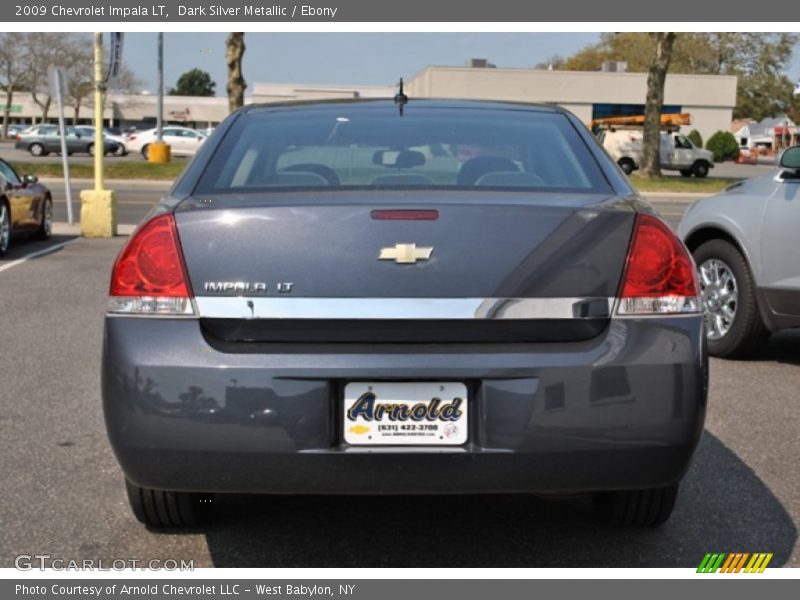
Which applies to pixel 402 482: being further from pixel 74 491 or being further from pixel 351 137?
pixel 74 491

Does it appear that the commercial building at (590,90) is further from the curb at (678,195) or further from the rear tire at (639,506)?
the rear tire at (639,506)

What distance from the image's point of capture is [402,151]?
12.6 ft

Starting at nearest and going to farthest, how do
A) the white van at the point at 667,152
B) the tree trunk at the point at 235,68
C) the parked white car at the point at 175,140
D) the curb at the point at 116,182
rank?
the curb at the point at 116,182 → the tree trunk at the point at 235,68 → the white van at the point at 667,152 → the parked white car at the point at 175,140

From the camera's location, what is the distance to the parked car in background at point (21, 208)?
39.8ft

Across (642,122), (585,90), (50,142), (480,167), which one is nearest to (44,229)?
(480,167)

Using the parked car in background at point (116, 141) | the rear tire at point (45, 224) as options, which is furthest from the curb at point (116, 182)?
the parked car in background at point (116, 141)

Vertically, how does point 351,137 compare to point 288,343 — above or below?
above

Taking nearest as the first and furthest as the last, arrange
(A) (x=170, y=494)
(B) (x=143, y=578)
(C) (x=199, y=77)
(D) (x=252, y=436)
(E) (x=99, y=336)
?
(D) (x=252, y=436) < (B) (x=143, y=578) < (A) (x=170, y=494) < (E) (x=99, y=336) < (C) (x=199, y=77)

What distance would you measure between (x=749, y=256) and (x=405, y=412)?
4329 millimetres

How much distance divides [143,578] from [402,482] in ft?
3.13

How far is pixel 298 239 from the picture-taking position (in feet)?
9.90

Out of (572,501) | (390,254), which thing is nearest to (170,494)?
(390,254)

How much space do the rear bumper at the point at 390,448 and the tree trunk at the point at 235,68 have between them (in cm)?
2697

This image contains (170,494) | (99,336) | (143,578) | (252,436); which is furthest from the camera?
(99,336)
